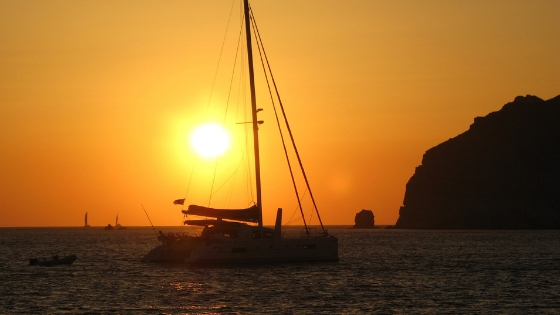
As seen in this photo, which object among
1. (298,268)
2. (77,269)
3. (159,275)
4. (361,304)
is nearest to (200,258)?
(159,275)

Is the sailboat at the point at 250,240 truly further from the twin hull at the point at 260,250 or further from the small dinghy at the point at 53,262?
the small dinghy at the point at 53,262

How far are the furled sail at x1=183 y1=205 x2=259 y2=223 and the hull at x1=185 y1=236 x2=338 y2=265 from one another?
1.70 m

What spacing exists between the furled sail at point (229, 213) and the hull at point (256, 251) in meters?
1.70

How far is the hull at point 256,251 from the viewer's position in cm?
6316

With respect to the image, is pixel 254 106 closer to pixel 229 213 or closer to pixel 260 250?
pixel 229 213

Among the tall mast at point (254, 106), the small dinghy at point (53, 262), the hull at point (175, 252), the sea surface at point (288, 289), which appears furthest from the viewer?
the small dinghy at point (53, 262)

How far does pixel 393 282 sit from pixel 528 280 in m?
9.03

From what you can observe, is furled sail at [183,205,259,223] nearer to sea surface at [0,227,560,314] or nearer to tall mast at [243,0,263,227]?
tall mast at [243,0,263,227]

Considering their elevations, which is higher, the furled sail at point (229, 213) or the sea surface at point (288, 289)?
the furled sail at point (229, 213)

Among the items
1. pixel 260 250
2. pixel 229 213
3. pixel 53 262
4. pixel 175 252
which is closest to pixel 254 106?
pixel 229 213

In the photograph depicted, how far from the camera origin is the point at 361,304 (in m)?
45.1

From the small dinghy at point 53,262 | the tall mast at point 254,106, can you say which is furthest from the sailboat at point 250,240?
the small dinghy at point 53,262

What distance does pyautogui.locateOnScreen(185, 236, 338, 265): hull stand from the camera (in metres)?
63.2

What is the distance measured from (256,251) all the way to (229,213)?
364cm
